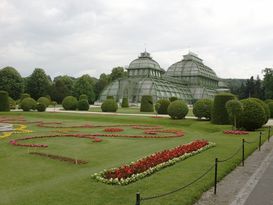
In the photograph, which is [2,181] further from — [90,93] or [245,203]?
[90,93]

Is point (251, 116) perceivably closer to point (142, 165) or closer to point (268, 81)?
A: point (142, 165)

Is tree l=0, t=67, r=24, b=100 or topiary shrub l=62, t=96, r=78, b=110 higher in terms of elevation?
tree l=0, t=67, r=24, b=100

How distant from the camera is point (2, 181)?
370 inches

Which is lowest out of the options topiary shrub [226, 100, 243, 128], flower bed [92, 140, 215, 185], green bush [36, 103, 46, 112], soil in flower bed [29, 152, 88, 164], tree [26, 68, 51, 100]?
soil in flower bed [29, 152, 88, 164]

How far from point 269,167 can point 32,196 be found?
8454 mm

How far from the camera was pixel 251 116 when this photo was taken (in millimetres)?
23172

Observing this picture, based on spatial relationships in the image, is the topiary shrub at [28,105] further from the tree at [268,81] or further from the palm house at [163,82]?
the tree at [268,81]

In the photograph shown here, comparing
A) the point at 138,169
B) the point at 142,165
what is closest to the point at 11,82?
the point at 142,165

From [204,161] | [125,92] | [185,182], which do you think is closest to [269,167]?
[204,161]

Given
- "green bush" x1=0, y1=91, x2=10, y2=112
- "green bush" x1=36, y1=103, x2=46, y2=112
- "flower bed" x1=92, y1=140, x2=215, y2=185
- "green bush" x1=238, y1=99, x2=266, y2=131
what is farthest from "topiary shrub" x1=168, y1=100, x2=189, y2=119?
"green bush" x1=0, y1=91, x2=10, y2=112

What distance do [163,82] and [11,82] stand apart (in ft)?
120

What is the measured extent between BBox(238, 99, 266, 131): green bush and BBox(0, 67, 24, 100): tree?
63.5 metres

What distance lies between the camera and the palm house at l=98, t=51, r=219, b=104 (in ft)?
252

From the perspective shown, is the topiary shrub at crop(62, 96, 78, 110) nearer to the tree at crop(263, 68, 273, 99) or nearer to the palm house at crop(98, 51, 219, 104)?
the palm house at crop(98, 51, 219, 104)
